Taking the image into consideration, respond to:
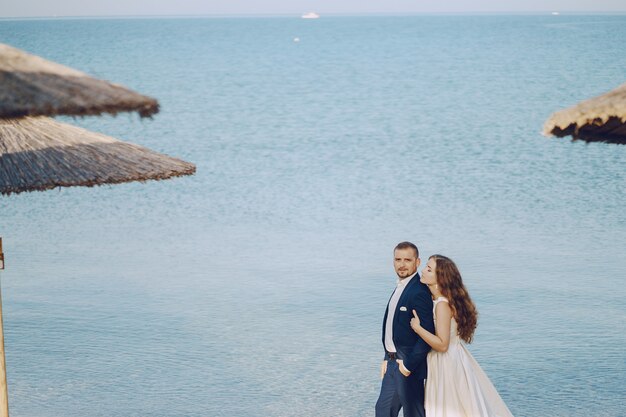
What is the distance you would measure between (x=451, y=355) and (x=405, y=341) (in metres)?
0.25

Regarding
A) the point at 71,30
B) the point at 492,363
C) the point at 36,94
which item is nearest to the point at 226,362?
the point at 492,363

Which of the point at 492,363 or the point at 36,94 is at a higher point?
the point at 36,94

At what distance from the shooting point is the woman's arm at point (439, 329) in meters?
5.36

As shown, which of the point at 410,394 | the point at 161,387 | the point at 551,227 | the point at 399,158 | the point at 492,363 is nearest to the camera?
the point at 410,394

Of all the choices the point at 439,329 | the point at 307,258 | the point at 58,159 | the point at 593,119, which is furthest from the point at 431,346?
the point at 307,258

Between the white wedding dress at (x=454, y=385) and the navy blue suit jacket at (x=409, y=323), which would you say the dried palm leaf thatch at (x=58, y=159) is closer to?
the navy blue suit jacket at (x=409, y=323)

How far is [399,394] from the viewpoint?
5.61 meters

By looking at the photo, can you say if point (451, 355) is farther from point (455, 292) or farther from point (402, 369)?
point (455, 292)

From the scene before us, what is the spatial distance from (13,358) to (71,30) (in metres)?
79.5

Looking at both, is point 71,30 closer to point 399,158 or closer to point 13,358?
point 399,158

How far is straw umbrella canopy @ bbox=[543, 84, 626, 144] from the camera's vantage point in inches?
183

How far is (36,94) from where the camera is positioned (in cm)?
426

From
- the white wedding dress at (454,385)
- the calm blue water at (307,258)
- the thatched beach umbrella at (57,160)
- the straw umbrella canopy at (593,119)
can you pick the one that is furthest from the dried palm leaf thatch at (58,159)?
the calm blue water at (307,258)

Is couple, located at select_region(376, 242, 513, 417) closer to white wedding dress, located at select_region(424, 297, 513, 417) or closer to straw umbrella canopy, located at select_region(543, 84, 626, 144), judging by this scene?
white wedding dress, located at select_region(424, 297, 513, 417)
